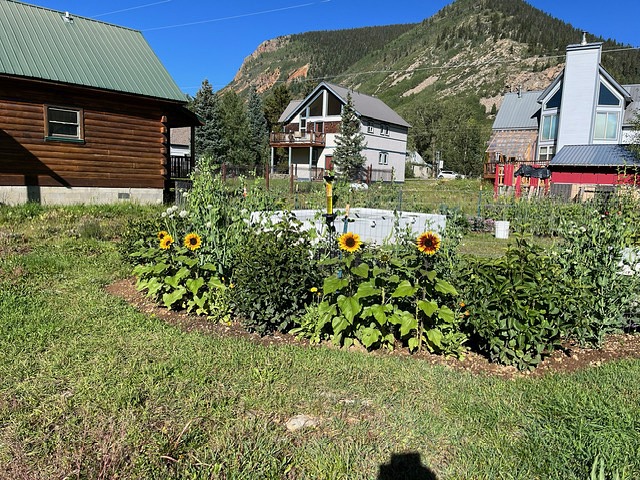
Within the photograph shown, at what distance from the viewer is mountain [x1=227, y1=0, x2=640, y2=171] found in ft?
334

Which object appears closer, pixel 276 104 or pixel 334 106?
pixel 334 106

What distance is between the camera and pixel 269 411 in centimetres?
292

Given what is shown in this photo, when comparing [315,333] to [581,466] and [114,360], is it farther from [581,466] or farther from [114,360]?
[581,466]

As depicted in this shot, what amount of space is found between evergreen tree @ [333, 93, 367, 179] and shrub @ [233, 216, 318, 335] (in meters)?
33.2

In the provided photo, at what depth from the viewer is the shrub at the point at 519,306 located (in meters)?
3.37

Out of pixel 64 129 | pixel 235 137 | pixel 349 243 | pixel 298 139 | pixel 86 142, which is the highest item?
pixel 235 137

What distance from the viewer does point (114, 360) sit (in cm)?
355

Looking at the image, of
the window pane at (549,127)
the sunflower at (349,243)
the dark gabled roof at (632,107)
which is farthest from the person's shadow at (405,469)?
the window pane at (549,127)

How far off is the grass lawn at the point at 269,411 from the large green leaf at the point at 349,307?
1.17 feet

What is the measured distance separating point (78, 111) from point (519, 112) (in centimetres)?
3214

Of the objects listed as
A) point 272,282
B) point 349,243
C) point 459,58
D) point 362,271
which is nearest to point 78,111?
point 272,282

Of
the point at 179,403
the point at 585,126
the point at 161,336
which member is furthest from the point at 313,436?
the point at 585,126

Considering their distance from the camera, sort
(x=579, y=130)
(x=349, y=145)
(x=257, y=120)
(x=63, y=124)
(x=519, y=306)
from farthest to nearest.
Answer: (x=257, y=120)
(x=349, y=145)
(x=579, y=130)
(x=63, y=124)
(x=519, y=306)

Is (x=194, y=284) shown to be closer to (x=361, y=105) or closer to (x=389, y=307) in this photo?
(x=389, y=307)
